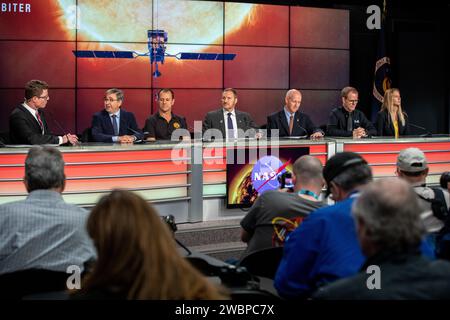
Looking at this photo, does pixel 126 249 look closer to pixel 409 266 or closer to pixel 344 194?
pixel 409 266

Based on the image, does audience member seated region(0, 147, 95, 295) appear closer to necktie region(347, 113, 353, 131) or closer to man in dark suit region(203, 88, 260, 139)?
man in dark suit region(203, 88, 260, 139)

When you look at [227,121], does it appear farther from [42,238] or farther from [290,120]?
[42,238]

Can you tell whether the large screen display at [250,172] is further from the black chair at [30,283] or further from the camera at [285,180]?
the black chair at [30,283]

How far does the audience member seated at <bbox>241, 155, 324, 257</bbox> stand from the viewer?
3.23 m

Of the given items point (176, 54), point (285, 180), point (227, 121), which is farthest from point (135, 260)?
point (176, 54)

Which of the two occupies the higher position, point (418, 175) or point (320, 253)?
point (418, 175)

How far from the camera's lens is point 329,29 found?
9.55m

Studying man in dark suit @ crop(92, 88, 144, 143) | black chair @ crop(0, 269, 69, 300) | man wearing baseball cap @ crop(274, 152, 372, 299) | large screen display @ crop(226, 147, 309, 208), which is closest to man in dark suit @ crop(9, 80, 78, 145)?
man in dark suit @ crop(92, 88, 144, 143)

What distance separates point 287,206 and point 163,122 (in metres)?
3.80

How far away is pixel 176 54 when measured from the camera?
343 inches

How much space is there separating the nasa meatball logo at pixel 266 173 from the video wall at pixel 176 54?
2889 mm

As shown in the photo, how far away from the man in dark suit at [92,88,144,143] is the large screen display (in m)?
0.98

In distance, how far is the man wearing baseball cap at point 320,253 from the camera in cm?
241
